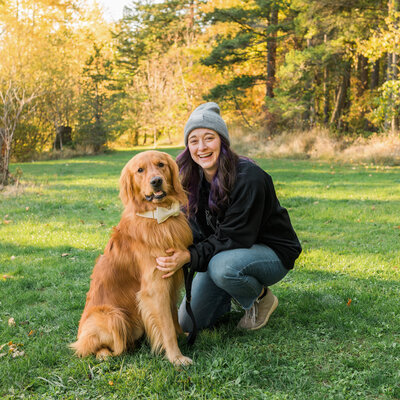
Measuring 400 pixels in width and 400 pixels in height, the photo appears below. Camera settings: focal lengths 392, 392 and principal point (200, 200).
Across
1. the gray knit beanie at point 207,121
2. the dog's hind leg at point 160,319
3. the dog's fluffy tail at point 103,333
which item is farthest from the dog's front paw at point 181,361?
the gray knit beanie at point 207,121

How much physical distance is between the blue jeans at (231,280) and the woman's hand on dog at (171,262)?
0.33 metres

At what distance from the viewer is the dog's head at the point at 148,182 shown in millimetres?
2801

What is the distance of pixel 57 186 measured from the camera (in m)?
11.0

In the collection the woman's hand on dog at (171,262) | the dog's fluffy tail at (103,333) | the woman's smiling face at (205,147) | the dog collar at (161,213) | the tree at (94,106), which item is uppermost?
the tree at (94,106)

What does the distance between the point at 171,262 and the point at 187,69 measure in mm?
28284

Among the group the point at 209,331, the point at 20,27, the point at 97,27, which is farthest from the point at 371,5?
the point at 97,27

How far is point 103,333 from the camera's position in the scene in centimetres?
274

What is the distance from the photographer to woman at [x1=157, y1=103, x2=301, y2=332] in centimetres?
296

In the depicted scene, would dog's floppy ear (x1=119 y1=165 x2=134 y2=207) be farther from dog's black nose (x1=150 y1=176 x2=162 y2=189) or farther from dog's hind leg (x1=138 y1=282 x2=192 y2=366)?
dog's hind leg (x1=138 y1=282 x2=192 y2=366)

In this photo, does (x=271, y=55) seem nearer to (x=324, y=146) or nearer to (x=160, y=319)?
(x=324, y=146)

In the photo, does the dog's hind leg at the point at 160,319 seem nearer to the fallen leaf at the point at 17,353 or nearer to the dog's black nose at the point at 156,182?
the dog's black nose at the point at 156,182

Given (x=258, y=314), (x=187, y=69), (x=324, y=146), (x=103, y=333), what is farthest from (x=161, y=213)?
(x=187, y=69)

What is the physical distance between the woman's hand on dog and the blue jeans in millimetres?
327

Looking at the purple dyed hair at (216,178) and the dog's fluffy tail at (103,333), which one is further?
the purple dyed hair at (216,178)
